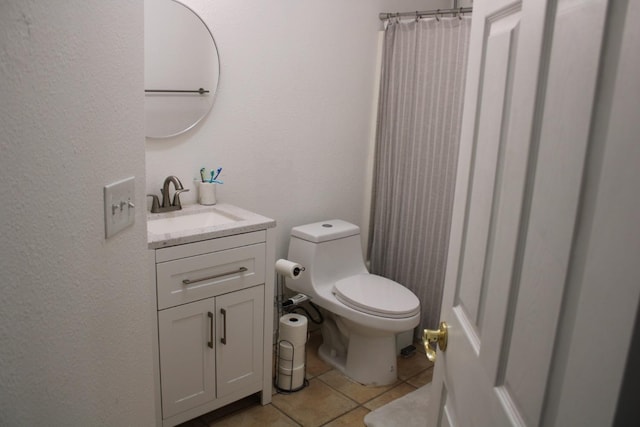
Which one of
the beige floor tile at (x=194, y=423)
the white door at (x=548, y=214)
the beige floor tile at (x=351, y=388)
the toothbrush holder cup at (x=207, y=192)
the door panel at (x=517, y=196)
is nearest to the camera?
the white door at (x=548, y=214)

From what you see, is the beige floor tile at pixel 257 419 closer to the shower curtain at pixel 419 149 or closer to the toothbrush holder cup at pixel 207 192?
the toothbrush holder cup at pixel 207 192

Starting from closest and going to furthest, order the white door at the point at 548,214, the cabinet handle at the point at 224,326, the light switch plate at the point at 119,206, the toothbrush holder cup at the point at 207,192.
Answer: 1. the white door at the point at 548,214
2. the light switch plate at the point at 119,206
3. the cabinet handle at the point at 224,326
4. the toothbrush holder cup at the point at 207,192

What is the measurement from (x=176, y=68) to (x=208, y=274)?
3.14ft

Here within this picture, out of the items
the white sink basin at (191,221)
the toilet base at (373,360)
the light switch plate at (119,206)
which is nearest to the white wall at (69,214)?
the light switch plate at (119,206)

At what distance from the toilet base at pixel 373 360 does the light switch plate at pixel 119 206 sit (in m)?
1.72

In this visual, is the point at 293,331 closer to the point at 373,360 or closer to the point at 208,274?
the point at 373,360

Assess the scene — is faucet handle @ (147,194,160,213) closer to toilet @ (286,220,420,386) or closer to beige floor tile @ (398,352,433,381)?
toilet @ (286,220,420,386)

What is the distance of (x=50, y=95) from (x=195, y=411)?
1679mm

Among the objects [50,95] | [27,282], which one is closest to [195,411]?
[27,282]

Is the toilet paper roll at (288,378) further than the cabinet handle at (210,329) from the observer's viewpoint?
Yes

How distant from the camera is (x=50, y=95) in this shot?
32.0 inches

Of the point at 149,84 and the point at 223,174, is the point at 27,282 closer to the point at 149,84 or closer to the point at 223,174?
the point at 149,84

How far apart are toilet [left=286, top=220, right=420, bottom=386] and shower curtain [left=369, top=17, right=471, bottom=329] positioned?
298mm

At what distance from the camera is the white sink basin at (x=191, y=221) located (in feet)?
7.06
